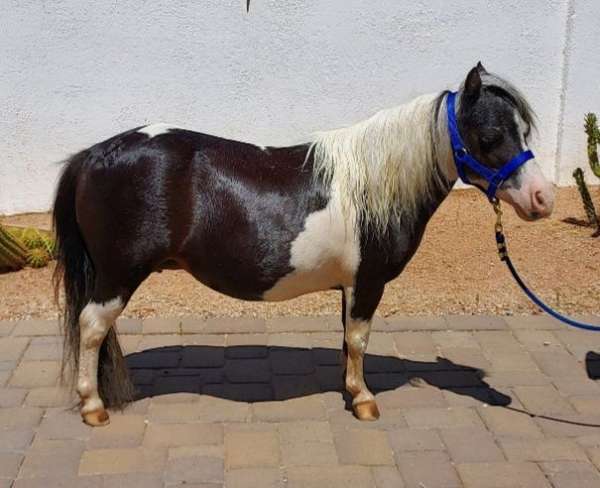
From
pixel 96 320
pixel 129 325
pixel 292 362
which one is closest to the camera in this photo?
pixel 96 320

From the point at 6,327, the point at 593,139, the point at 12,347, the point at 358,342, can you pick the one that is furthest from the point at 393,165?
the point at 593,139

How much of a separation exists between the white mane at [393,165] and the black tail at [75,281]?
1.14m

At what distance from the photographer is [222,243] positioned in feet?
11.9

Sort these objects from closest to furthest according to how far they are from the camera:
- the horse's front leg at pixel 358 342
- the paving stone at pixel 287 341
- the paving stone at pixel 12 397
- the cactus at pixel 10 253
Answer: the horse's front leg at pixel 358 342
the paving stone at pixel 12 397
the paving stone at pixel 287 341
the cactus at pixel 10 253

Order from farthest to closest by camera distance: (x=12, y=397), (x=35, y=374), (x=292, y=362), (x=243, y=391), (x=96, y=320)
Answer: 1. (x=292, y=362)
2. (x=35, y=374)
3. (x=243, y=391)
4. (x=12, y=397)
5. (x=96, y=320)

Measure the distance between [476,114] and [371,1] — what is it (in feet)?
12.1

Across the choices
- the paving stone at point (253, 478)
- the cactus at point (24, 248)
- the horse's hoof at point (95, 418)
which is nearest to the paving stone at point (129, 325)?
the cactus at point (24, 248)

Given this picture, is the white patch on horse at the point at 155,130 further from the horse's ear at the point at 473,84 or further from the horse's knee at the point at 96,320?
the horse's ear at the point at 473,84

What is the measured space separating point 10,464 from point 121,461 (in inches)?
18.5

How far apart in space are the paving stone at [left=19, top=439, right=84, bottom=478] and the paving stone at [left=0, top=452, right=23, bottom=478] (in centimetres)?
2

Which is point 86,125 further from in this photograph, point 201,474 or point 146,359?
point 201,474

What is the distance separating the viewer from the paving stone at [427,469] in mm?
3412

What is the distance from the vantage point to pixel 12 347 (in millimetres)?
4660

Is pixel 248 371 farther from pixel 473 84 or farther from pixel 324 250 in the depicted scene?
pixel 473 84
